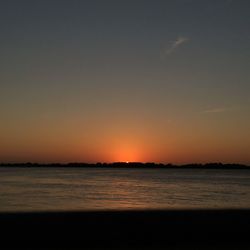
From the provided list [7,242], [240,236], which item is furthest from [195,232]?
[7,242]

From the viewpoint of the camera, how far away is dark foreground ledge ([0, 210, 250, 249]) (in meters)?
11.7

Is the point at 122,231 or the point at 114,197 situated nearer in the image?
the point at 122,231

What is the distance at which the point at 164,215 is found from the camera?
47.0 feet

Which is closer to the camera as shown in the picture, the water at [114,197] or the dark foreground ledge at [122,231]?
the dark foreground ledge at [122,231]

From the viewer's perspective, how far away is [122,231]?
12.6 meters

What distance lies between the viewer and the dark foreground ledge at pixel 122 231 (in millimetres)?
11680

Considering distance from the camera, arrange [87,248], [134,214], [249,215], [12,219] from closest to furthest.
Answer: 1. [87,248]
2. [12,219]
3. [134,214]
4. [249,215]

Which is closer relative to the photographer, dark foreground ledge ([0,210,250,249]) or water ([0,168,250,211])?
dark foreground ledge ([0,210,250,249])

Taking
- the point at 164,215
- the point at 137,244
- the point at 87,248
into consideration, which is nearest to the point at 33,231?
the point at 87,248

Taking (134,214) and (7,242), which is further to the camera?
(134,214)

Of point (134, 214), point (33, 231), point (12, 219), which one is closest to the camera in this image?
point (33, 231)

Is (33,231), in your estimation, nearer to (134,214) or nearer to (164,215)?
(134,214)

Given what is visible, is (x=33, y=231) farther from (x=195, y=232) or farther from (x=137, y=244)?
(x=195, y=232)

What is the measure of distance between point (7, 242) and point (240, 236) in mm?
6412
